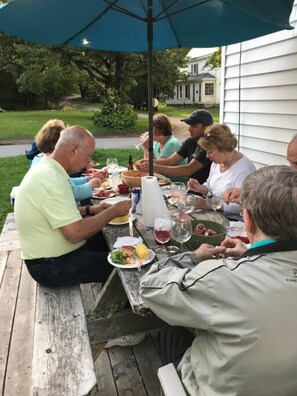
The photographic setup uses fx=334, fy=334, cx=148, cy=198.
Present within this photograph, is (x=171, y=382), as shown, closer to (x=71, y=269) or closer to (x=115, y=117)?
(x=71, y=269)

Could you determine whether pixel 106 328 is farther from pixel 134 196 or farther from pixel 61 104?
pixel 61 104

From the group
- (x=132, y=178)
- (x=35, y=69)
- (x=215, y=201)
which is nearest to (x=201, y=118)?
(x=132, y=178)

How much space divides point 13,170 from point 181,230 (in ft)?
22.3

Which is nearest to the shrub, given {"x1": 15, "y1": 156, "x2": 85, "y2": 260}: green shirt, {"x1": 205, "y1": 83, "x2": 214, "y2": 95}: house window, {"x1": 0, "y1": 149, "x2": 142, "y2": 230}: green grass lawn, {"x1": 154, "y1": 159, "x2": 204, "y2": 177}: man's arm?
{"x1": 0, "y1": 149, "x2": 142, "y2": 230}: green grass lawn

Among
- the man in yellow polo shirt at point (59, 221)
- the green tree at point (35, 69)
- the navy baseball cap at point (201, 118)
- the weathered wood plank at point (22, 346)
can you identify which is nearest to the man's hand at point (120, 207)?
the man in yellow polo shirt at point (59, 221)

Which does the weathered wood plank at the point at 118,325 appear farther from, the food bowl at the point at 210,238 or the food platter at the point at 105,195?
the food platter at the point at 105,195

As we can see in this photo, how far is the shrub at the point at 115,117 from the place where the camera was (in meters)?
15.5

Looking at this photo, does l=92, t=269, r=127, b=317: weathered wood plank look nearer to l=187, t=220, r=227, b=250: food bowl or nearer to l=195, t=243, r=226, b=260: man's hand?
l=187, t=220, r=227, b=250: food bowl

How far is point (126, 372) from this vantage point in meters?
2.09

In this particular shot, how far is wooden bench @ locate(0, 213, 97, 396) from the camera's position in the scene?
136 centimetres

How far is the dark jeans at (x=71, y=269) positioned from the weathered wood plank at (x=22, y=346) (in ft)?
1.58

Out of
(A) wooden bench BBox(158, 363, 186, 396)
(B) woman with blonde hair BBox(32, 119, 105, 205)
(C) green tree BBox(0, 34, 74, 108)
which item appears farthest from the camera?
(C) green tree BBox(0, 34, 74, 108)

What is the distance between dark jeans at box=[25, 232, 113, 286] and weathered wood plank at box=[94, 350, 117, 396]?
20.6 inches

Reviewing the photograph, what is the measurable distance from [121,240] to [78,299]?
16.6 inches
